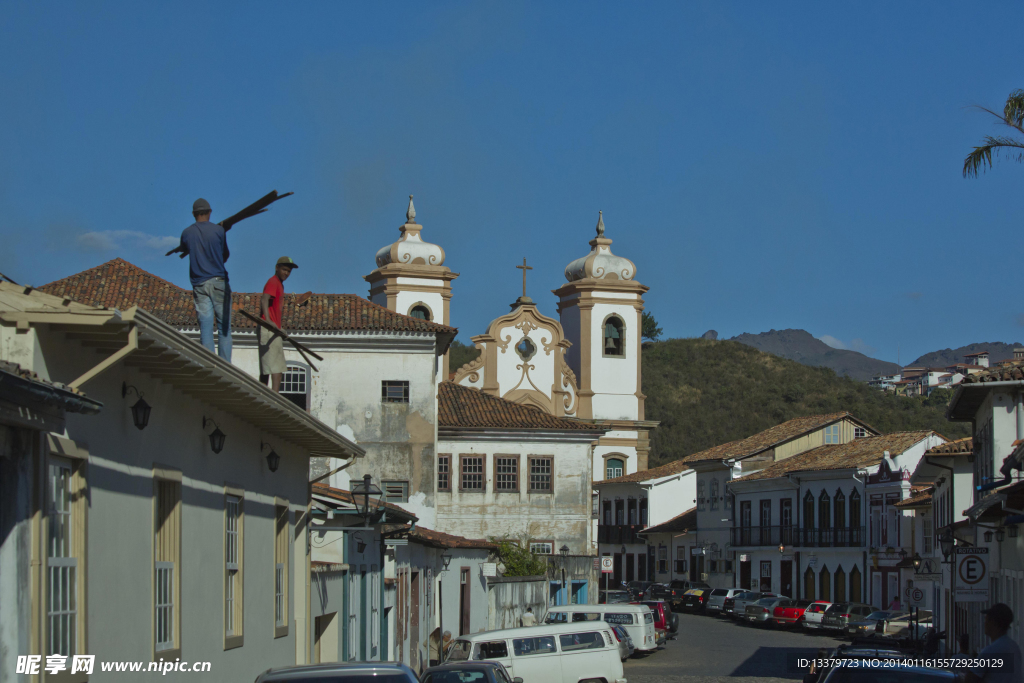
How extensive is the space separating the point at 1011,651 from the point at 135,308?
7.79 m

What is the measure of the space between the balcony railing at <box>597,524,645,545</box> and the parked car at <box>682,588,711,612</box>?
15.9 meters

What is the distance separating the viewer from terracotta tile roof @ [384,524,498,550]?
23.6 meters

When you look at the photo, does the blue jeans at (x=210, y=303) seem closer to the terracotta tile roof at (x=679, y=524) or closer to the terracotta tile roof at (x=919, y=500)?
the terracotta tile roof at (x=919, y=500)

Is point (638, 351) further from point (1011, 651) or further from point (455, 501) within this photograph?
point (1011, 651)

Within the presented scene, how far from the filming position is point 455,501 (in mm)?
48219

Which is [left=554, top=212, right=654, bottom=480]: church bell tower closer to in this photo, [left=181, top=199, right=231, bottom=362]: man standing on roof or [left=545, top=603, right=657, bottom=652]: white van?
[left=545, top=603, right=657, bottom=652]: white van

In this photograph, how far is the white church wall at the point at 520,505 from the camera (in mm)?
48219

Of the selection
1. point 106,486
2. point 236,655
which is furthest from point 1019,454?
point 106,486

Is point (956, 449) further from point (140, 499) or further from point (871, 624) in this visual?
point (140, 499)

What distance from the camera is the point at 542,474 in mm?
48656

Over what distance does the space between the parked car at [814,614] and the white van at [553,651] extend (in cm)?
2199

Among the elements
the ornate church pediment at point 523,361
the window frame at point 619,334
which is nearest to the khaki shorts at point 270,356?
the ornate church pediment at point 523,361

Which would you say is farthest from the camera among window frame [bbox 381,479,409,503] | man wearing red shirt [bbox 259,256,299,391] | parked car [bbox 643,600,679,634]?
window frame [bbox 381,479,409,503]

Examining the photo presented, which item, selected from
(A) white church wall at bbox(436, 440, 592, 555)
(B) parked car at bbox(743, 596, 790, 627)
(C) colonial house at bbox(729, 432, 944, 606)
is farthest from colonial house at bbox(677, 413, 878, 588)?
(A) white church wall at bbox(436, 440, 592, 555)
